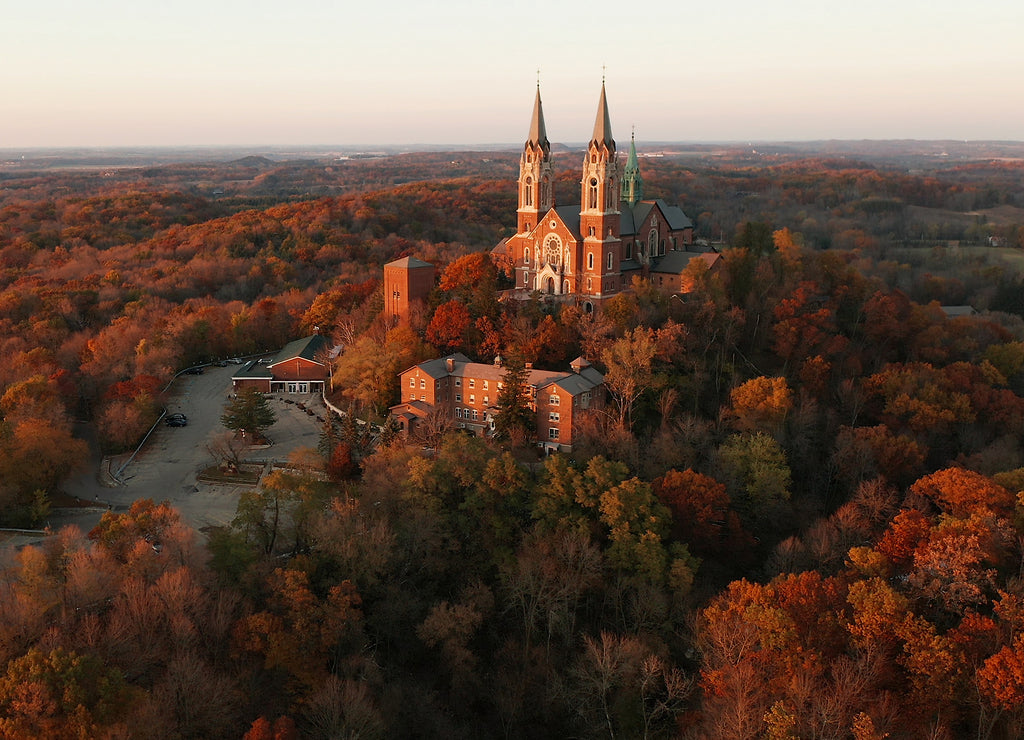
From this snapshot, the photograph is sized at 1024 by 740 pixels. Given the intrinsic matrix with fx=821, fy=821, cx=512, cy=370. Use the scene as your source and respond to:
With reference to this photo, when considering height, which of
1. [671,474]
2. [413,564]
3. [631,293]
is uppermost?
[631,293]

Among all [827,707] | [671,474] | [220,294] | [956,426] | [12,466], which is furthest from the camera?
[220,294]

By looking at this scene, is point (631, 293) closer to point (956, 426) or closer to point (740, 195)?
point (956, 426)

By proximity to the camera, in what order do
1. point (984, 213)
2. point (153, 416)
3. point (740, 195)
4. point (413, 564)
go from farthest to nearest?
point (740, 195), point (984, 213), point (153, 416), point (413, 564)

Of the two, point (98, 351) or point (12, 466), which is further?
point (98, 351)

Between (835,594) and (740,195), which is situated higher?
(740,195)

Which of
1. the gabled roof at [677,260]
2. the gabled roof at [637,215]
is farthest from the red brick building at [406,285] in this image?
the gabled roof at [677,260]

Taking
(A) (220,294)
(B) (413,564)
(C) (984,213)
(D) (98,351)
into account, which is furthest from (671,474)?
(C) (984,213)

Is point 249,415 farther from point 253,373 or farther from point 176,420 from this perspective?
point 253,373
